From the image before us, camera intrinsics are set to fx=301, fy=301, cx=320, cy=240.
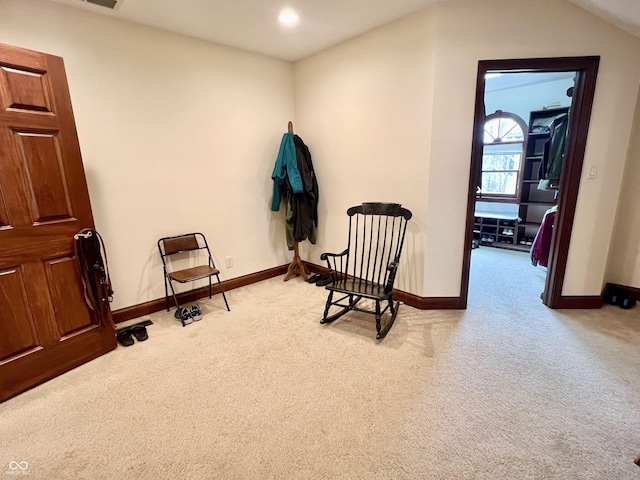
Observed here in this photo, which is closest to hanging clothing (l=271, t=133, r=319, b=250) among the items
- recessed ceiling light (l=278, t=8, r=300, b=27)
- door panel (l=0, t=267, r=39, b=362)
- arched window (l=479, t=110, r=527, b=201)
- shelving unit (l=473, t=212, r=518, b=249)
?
recessed ceiling light (l=278, t=8, r=300, b=27)

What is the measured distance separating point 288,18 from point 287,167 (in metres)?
1.35

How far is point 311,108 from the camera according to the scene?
349 cm

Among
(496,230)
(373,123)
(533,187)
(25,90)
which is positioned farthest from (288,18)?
(533,187)

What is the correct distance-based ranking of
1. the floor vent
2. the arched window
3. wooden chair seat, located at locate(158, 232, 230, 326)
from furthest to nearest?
1. the arched window
2. wooden chair seat, located at locate(158, 232, 230, 326)
3. the floor vent

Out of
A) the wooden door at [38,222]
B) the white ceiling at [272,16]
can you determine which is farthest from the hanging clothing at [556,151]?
the wooden door at [38,222]

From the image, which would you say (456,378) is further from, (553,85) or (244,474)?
(553,85)

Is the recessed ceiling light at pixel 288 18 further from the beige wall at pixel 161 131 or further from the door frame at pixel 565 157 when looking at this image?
the door frame at pixel 565 157

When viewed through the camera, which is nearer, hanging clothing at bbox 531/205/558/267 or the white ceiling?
the white ceiling

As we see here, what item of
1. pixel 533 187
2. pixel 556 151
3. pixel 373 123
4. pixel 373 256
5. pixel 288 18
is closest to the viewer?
pixel 288 18

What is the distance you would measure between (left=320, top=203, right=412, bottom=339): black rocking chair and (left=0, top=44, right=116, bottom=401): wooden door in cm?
182

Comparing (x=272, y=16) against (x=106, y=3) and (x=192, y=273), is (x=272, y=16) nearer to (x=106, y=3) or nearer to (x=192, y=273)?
(x=106, y=3)

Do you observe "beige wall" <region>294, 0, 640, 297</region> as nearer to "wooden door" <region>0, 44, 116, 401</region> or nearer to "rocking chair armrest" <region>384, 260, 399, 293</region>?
"rocking chair armrest" <region>384, 260, 399, 293</region>

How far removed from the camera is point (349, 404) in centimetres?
172

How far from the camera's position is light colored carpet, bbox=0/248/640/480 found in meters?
1.38
